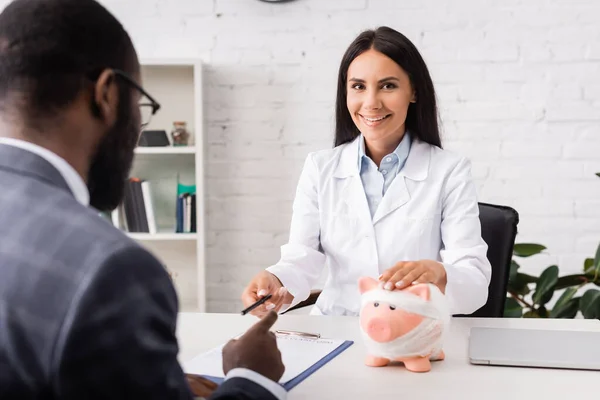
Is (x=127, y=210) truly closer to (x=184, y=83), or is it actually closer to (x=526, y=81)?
(x=184, y=83)

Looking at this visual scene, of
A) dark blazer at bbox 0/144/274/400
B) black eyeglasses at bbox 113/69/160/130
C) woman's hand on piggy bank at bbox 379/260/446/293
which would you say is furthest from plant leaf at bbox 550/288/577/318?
dark blazer at bbox 0/144/274/400

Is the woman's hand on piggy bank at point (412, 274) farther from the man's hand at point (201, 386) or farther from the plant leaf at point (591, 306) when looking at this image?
the plant leaf at point (591, 306)

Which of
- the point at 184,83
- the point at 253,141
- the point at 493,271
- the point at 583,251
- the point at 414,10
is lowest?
the point at 583,251

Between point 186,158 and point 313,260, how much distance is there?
5.13 ft

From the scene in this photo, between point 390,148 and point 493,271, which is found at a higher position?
point 390,148

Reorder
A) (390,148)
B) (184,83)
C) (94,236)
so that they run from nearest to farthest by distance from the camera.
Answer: (94,236), (390,148), (184,83)

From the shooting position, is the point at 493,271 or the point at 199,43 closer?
the point at 493,271

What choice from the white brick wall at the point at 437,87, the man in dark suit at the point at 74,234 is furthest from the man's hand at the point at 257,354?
the white brick wall at the point at 437,87

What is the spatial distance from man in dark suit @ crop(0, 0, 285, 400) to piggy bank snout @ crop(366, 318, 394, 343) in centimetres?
28

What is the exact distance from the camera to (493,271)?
1771mm

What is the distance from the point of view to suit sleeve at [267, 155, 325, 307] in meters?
1.71

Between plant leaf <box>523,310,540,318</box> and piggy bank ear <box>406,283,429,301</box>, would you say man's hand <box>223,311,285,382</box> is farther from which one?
plant leaf <box>523,310,540,318</box>

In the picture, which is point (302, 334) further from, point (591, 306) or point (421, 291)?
point (591, 306)

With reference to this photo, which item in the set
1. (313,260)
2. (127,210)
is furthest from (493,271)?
(127,210)
